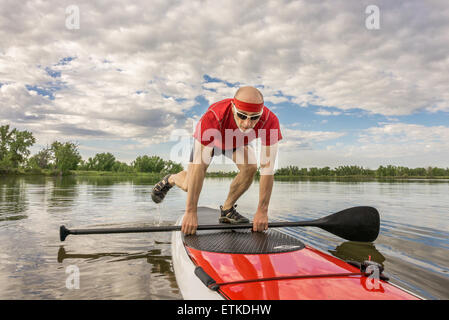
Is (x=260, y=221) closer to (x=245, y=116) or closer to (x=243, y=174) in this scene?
(x=243, y=174)

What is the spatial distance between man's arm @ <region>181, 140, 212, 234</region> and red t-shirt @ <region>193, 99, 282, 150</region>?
0.14m

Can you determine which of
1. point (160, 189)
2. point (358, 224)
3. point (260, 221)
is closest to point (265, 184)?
point (260, 221)

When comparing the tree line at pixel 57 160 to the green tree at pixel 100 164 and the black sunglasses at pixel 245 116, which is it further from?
the black sunglasses at pixel 245 116

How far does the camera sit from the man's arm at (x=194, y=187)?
336 cm

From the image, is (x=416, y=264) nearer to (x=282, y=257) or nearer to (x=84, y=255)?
(x=282, y=257)

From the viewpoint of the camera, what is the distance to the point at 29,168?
198 ft

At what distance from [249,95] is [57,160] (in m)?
80.6

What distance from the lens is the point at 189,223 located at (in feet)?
11.1

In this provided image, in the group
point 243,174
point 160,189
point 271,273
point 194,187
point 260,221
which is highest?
point 243,174

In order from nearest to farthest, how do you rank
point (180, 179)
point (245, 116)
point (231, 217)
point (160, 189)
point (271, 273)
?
point (271, 273) → point (245, 116) → point (231, 217) → point (180, 179) → point (160, 189)

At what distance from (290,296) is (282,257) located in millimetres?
739

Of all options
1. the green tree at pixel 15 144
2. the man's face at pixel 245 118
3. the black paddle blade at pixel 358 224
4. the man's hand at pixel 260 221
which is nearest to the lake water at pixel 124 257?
the black paddle blade at pixel 358 224

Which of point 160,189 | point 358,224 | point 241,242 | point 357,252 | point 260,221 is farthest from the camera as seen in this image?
point 160,189

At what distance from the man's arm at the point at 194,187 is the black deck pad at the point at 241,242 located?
0.14m
